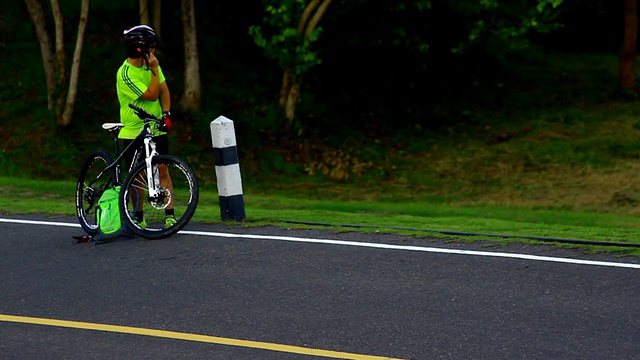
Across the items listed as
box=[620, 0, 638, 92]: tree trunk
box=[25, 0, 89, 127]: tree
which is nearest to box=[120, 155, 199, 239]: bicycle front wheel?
box=[25, 0, 89, 127]: tree

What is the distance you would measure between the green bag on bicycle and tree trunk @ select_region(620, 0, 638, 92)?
912 inches

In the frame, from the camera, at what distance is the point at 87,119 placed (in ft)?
75.5

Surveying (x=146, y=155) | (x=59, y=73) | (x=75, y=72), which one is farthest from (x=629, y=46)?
(x=146, y=155)

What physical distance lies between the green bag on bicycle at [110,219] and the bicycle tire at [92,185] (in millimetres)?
350

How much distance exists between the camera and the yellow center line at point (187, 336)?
609cm

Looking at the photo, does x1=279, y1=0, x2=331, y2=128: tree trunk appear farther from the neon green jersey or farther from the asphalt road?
the asphalt road

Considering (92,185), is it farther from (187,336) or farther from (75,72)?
(75,72)

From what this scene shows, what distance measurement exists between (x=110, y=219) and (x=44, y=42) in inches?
534

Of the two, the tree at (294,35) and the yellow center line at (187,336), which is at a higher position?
the tree at (294,35)

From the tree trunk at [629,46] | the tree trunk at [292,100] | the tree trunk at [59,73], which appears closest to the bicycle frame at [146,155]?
the tree trunk at [59,73]

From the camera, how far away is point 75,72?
21.4 meters

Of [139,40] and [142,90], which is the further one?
[142,90]

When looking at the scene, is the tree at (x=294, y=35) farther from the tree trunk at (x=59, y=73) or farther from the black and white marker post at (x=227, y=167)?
the black and white marker post at (x=227, y=167)

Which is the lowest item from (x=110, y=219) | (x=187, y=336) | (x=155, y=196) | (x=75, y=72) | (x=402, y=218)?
(x=187, y=336)
